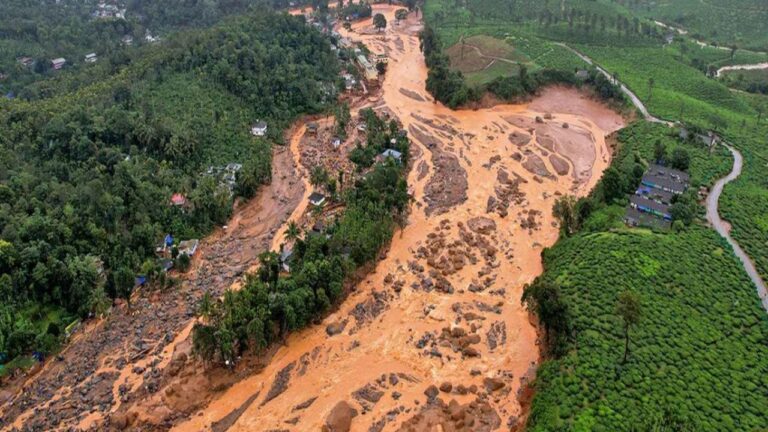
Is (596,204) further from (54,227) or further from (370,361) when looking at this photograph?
(54,227)

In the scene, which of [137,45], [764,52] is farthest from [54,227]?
[764,52]

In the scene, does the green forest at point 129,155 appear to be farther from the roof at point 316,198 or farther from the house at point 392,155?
the house at point 392,155

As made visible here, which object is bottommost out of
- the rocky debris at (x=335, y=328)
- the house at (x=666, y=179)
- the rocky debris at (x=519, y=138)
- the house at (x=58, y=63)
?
the rocky debris at (x=335, y=328)

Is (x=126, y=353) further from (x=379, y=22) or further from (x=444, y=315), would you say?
(x=379, y=22)

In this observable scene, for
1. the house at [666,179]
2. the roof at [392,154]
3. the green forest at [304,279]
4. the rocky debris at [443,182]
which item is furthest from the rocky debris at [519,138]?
the green forest at [304,279]

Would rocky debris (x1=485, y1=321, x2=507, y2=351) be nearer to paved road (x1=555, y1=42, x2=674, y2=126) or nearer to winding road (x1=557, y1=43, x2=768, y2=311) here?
winding road (x1=557, y1=43, x2=768, y2=311)

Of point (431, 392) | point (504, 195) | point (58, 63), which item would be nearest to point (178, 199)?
point (431, 392)
